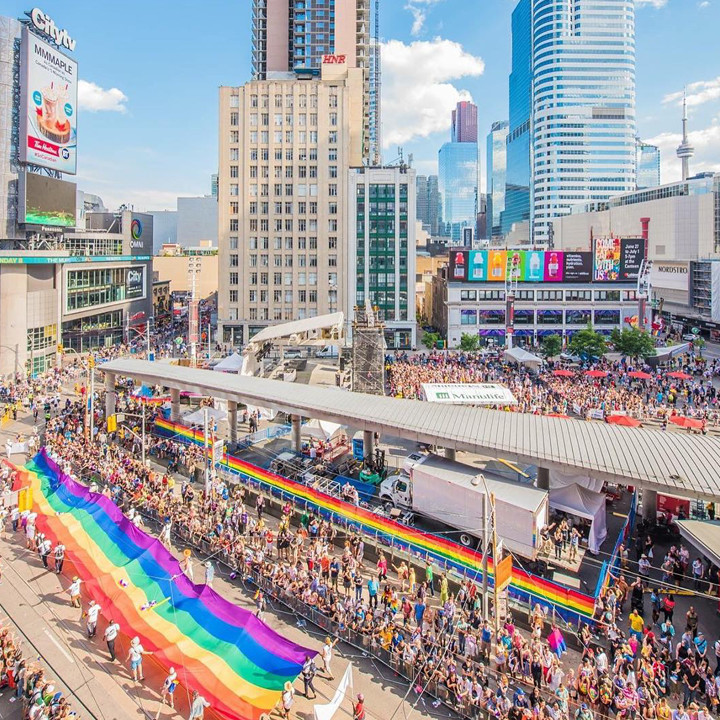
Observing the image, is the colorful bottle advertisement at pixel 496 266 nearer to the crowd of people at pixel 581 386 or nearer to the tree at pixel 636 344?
the crowd of people at pixel 581 386

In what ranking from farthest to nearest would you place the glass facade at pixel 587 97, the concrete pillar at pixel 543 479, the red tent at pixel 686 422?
the glass facade at pixel 587 97 → the red tent at pixel 686 422 → the concrete pillar at pixel 543 479

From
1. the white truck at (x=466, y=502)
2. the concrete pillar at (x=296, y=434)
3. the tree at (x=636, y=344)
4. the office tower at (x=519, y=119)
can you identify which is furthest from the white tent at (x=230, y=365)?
the office tower at (x=519, y=119)

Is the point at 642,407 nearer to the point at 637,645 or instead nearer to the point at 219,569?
the point at 637,645

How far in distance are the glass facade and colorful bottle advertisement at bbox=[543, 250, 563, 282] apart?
3255 inches

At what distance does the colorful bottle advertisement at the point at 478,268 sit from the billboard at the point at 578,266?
10.6 metres

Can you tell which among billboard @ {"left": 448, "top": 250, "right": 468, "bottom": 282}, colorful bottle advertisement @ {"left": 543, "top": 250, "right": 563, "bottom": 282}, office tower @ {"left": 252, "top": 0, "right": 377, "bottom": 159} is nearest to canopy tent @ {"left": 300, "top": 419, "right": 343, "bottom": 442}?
billboard @ {"left": 448, "top": 250, "right": 468, "bottom": 282}

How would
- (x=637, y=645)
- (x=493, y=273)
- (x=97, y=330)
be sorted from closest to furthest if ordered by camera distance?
(x=637, y=645)
(x=97, y=330)
(x=493, y=273)

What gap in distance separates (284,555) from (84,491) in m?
8.63

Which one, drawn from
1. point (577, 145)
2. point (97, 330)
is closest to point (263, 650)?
point (97, 330)

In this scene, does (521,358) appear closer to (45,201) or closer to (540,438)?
(540,438)

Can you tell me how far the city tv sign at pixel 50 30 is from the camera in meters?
53.1

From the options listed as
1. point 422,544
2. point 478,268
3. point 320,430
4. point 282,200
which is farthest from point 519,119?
point 422,544

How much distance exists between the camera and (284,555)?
64.7 feet

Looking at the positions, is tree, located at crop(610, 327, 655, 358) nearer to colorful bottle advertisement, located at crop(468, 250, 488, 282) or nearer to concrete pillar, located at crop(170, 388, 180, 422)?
colorful bottle advertisement, located at crop(468, 250, 488, 282)
